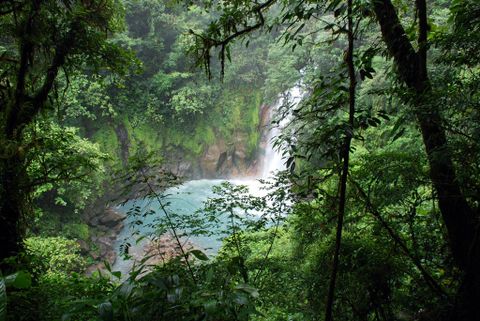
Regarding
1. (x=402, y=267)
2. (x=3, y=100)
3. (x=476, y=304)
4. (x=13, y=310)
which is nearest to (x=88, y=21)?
(x=3, y=100)

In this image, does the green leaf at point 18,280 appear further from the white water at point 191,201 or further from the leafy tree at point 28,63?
the white water at point 191,201

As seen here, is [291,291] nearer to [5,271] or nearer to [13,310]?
[13,310]

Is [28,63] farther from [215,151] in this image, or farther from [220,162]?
[220,162]

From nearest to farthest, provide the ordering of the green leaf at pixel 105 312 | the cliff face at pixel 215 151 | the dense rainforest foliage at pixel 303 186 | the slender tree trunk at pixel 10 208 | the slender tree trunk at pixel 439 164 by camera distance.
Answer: the green leaf at pixel 105 312
the dense rainforest foliage at pixel 303 186
the slender tree trunk at pixel 439 164
the slender tree trunk at pixel 10 208
the cliff face at pixel 215 151

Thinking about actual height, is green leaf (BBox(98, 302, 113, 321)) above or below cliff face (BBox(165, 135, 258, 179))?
below

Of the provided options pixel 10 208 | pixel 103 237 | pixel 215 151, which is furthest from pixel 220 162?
pixel 10 208

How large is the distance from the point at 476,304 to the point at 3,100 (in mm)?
4023

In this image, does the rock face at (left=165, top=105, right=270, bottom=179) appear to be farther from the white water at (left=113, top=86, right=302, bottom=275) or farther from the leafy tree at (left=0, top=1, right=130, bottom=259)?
the leafy tree at (left=0, top=1, right=130, bottom=259)

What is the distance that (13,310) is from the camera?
1.83 metres

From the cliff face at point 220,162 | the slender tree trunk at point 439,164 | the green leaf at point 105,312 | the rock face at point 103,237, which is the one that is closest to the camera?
the green leaf at point 105,312

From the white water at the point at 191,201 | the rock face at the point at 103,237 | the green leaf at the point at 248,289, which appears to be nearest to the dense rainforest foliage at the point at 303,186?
the green leaf at the point at 248,289

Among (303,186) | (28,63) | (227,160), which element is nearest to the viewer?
(303,186)

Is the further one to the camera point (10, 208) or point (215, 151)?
point (215, 151)

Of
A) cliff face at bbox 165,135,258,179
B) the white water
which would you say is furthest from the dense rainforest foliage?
cliff face at bbox 165,135,258,179
